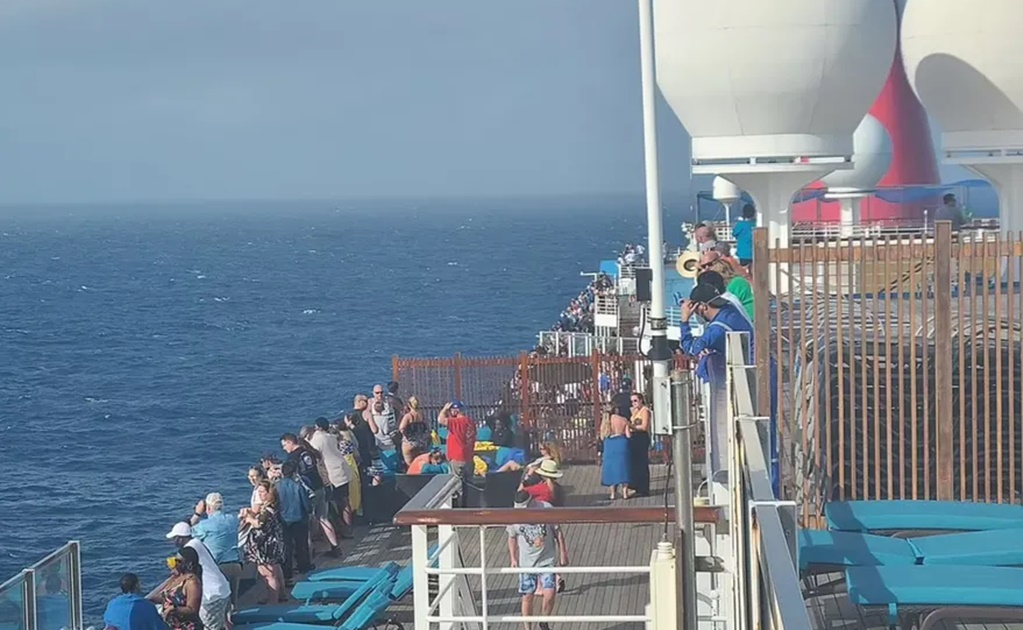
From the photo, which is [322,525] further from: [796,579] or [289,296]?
[289,296]

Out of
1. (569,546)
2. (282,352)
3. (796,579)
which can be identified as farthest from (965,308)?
(282,352)

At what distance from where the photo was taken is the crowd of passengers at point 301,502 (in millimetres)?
11359

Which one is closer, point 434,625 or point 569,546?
point 434,625

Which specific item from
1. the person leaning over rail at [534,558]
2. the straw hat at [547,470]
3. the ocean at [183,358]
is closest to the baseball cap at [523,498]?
the straw hat at [547,470]

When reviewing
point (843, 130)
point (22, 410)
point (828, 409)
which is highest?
point (843, 130)

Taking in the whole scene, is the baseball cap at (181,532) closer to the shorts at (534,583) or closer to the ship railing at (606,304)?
the shorts at (534,583)

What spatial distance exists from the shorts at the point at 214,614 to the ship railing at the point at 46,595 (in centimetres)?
192

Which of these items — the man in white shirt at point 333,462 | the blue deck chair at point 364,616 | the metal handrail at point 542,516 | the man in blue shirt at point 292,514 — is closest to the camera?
the metal handrail at point 542,516

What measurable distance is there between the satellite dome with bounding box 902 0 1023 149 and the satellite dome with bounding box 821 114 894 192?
28.6 feet

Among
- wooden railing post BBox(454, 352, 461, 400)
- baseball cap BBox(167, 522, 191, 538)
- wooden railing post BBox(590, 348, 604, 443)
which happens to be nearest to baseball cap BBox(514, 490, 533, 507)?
baseball cap BBox(167, 522, 191, 538)

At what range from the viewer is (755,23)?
2130 centimetres

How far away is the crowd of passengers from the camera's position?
11.4 meters

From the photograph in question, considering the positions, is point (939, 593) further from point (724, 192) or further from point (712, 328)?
point (724, 192)

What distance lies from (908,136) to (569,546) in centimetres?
2808
